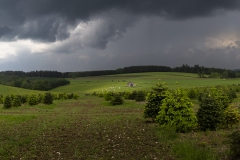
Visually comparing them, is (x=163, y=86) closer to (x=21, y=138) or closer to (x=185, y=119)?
(x=185, y=119)

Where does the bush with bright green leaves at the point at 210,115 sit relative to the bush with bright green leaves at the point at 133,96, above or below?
above

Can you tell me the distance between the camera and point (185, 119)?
37.7 feet

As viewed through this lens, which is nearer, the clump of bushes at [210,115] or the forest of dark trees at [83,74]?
the clump of bushes at [210,115]

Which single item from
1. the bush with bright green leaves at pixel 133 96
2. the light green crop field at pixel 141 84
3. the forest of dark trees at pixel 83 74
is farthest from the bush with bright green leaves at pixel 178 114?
the forest of dark trees at pixel 83 74

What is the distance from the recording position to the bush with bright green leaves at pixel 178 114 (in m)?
11.5

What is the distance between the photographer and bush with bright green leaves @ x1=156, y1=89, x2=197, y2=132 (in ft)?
37.7

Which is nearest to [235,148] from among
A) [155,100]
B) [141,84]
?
[155,100]

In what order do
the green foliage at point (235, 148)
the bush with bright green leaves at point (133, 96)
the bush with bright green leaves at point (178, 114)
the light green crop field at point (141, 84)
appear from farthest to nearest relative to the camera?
1. the light green crop field at point (141, 84)
2. the bush with bright green leaves at point (133, 96)
3. the bush with bright green leaves at point (178, 114)
4. the green foliage at point (235, 148)

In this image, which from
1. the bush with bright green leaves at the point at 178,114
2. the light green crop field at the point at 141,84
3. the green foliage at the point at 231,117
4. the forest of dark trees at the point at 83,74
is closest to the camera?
the bush with bright green leaves at the point at 178,114

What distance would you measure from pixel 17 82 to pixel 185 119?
11857 centimetres

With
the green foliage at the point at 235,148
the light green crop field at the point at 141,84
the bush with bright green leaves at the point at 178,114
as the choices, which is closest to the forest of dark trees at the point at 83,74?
the light green crop field at the point at 141,84

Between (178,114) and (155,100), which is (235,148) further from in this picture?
(155,100)

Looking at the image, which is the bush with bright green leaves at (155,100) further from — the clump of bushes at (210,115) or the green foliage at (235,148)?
the green foliage at (235,148)

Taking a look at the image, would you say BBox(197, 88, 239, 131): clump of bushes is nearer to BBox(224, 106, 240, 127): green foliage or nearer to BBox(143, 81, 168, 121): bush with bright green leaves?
BBox(224, 106, 240, 127): green foliage
